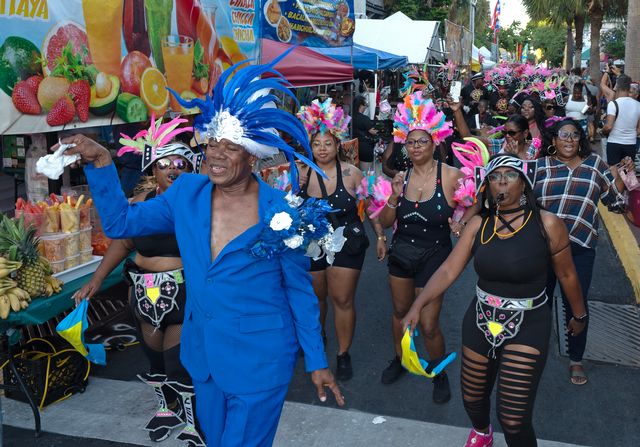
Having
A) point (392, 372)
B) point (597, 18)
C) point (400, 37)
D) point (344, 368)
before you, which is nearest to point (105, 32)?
point (344, 368)

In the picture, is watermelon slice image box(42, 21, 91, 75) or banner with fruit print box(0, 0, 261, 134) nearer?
banner with fruit print box(0, 0, 261, 134)

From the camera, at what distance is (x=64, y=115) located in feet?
16.3

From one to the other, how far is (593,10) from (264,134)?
3053cm

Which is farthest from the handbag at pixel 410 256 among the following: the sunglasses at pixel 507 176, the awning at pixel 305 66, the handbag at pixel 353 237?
the awning at pixel 305 66

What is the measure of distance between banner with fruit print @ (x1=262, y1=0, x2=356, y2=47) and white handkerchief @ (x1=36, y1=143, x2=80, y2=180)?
6317 millimetres

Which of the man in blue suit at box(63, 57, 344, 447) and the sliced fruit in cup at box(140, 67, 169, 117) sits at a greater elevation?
the sliced fruit in cup at box(140, 67, 169, 117)

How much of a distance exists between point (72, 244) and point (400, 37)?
16.2 meters

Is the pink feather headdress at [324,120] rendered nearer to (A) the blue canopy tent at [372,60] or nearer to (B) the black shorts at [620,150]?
(B) the black shorts at [620,150]

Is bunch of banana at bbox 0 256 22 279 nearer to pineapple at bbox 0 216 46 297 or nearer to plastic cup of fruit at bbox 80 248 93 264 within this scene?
pineapple at bbox 0 216 46 297

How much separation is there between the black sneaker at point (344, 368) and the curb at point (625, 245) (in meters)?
3.56

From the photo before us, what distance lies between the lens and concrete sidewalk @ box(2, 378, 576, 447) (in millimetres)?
4230

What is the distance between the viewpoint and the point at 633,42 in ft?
49.5

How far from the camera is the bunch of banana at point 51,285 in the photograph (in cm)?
439

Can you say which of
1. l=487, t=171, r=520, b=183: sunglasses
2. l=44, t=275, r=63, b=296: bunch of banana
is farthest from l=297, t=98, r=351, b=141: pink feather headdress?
l=44, t=275, r=63, b=296: bunch of banana
